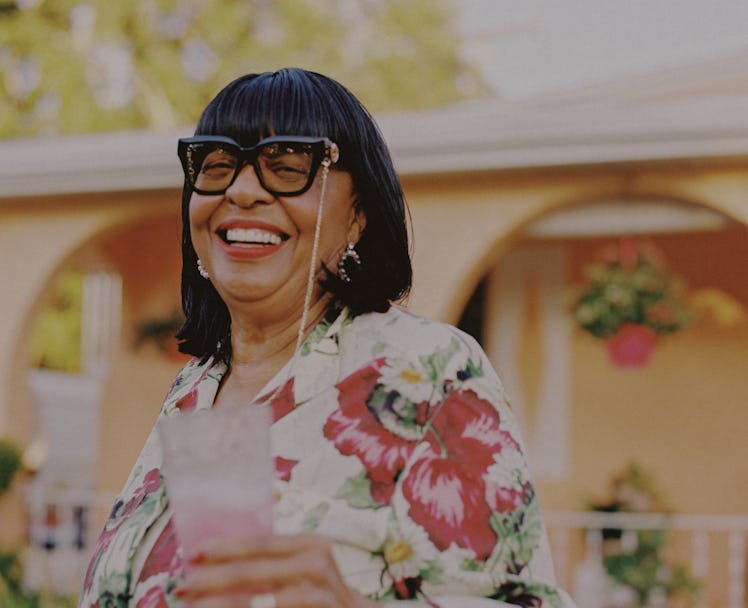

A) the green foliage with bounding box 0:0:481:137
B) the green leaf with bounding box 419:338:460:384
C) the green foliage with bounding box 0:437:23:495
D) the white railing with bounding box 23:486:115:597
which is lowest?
the white railing with bounding box 23:486:115:597

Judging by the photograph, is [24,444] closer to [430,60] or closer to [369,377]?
[369,377]

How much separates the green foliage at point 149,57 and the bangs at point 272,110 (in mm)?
15965

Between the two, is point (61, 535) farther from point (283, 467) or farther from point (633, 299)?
point (283, 467)

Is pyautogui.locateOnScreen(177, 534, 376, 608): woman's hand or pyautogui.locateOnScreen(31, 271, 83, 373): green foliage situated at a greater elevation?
pyautogui.locateOnScreen(31, 271, 83, 373): green foliage

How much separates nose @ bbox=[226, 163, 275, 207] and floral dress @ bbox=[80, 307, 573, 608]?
0.74 feet

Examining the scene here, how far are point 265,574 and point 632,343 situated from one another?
5837mm

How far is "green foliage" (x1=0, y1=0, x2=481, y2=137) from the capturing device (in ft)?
57.0

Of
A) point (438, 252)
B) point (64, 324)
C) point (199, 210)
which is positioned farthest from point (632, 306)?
point (64, 324)

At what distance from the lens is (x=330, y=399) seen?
1573mm

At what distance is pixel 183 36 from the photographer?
1858cm

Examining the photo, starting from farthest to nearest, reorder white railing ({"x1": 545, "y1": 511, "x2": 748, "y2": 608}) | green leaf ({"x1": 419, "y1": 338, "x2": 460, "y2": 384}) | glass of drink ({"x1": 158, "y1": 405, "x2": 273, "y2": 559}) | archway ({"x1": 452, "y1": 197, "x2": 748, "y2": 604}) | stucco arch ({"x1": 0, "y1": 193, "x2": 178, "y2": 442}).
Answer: archway ({"x1": 452, "y1": 197, "x2": 748, "y2": 604}) → stucco arch ({"x1": 0, "y1": 193, "x2": 178, "y2": 442}) → white railing ({"x1": 545, "y1": 511, "x2": 748, "y2": 608}) → green leaf ({"x1": 419, "y1": 338, "x2": 460, "y2": 384}) → glass of drink ({"x1": 158, "y1": 405, "x2": 273, "y2": 559})

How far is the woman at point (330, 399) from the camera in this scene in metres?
1.42

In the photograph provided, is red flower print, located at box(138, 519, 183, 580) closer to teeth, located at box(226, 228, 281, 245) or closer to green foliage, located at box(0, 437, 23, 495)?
teeth, located at box(226, 228, 281, 245)

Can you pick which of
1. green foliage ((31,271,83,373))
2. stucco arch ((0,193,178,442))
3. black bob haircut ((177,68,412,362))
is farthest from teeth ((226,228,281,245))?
green foliage ((31,271,83,373))
